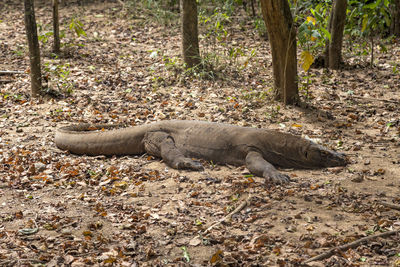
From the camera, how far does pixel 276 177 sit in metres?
4.38

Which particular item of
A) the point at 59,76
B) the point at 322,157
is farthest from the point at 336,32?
the point at 59,76

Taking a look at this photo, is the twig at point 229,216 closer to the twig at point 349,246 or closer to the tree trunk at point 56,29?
the twig at point 349,246

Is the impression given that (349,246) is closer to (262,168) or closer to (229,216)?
(229,216)

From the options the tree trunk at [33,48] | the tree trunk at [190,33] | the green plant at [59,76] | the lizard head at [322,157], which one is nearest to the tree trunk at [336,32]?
the tree trunk at [190,33]

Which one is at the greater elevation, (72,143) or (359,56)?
(359,56)

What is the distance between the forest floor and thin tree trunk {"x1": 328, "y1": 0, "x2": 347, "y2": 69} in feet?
0.75

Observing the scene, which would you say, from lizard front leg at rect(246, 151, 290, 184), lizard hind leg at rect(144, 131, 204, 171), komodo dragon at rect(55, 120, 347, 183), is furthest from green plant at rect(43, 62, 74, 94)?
lizard front leg at rect(246, 151, 290, 184)

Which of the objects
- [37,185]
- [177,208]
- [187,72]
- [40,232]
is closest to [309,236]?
[177,208]

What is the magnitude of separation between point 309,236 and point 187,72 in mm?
4875

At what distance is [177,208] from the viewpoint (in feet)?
13.2

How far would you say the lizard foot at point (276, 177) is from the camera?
433 centimetres

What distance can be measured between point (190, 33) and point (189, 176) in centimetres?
362

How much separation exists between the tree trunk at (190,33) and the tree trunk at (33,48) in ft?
7.61

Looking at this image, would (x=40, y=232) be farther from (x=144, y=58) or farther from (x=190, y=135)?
(x=144, y=58)
